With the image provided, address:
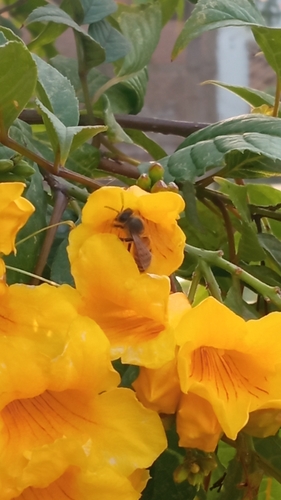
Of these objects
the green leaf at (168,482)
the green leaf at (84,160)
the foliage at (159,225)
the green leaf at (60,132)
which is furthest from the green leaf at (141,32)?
the green leaf at (168,482)

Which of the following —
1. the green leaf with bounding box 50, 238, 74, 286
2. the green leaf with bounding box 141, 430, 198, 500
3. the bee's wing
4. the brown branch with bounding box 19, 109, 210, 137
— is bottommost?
the green leaf with bounding box 141, 430, 198, 500

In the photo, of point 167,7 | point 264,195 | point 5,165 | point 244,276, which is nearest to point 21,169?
point 5,165

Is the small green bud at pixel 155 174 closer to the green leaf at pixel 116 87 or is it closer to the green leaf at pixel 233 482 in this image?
the green leaf at pixel 233 482

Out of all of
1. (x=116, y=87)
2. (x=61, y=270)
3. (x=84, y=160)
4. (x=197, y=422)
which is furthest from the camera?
(x=116, y=87)

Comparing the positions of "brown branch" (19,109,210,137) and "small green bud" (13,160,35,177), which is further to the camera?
"brown branch" (19,109,210,137)

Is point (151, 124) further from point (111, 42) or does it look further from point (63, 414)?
point (63, 414)

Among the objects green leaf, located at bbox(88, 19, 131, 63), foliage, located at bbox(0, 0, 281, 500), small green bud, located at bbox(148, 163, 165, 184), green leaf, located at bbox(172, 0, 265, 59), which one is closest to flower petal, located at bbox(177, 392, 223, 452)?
foliage, located at bbox(0, 0, 281, 500)

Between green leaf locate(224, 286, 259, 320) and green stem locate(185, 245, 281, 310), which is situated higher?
green stem locate(185, 245, 281, 310)

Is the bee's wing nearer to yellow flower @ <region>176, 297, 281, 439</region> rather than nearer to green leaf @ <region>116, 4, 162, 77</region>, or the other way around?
yellow flower @ <region>176, 297, 281, 439</region>
